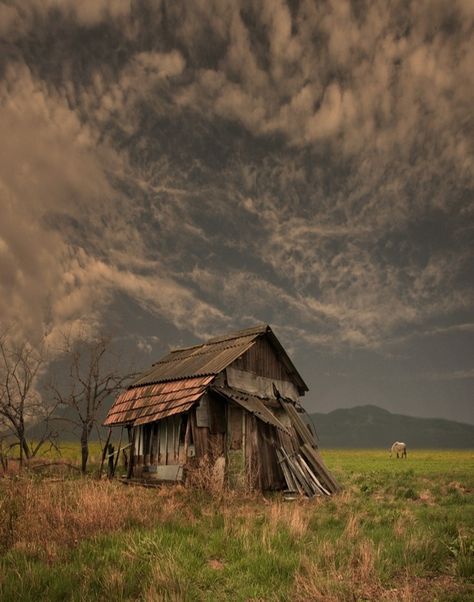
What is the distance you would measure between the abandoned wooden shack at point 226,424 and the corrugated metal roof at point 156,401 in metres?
0.05

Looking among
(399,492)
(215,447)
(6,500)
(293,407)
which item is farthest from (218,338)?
(6,500)

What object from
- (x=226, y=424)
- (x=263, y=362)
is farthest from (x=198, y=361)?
(x=226, y=424)

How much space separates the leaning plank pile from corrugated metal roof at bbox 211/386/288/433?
3.71 feet

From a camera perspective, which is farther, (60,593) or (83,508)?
(83,508)

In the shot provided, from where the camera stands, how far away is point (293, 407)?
70.9 feet

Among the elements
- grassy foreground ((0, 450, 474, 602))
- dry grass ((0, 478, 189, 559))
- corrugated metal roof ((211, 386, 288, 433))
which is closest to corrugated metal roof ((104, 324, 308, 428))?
corrugated metal roof ((211, 386, 288, 433))

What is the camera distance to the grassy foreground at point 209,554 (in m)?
5.68

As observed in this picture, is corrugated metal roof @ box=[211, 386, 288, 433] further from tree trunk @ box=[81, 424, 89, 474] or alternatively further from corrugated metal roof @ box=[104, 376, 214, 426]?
tree trunk @ box=[81, 424, 89, 474]

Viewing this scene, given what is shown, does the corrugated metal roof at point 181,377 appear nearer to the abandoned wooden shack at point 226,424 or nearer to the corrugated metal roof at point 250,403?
the abandoned wooden shack at point 226,424

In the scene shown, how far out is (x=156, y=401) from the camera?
59.4 ft

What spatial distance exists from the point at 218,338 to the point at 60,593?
1658 cm

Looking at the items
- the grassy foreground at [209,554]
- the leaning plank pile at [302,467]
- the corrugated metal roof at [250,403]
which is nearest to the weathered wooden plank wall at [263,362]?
the corrugated metal roof at [250,403]

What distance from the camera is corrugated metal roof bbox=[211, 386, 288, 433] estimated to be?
1660cm

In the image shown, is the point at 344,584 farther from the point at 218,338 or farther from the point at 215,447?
the point at 218,338
